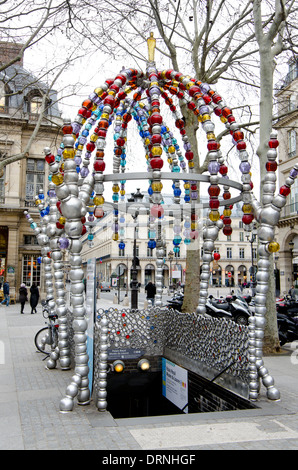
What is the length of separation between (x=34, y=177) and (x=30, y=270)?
21.8 ft

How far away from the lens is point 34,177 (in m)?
30.9

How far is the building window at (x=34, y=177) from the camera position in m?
30.8

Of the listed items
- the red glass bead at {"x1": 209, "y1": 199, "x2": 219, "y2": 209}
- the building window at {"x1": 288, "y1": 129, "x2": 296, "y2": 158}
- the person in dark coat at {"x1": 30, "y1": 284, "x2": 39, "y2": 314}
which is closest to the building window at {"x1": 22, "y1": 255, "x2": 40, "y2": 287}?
the person in dark coat at {"x1": 30, "y1": 284, "x2": 39, "y2": 314}

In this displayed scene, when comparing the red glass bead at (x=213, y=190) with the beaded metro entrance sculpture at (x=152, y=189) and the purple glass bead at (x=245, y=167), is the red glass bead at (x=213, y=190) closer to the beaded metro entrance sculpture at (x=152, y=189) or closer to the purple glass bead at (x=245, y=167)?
the beaded metro entrance sculpture at (x=152, y=189)

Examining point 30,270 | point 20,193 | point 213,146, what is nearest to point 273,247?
point 213,146

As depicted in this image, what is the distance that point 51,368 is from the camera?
27.6ft

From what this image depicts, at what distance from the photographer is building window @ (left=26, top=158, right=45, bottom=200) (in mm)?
30781

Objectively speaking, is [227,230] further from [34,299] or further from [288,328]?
[34,299]

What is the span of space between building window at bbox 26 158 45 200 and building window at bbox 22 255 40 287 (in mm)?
4325

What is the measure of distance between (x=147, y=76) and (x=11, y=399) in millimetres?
5437

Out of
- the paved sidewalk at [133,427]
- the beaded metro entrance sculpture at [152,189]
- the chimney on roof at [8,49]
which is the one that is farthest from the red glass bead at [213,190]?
the chimney on roof at [8,49]

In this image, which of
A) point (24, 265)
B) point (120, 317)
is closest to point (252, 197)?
point (120, 317)

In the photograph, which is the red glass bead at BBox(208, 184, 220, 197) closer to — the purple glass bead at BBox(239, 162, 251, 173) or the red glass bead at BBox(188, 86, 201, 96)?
the purple glass bead at BBox(239, 162, 251, 173)

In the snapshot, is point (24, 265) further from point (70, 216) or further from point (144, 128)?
point (70, 216)
